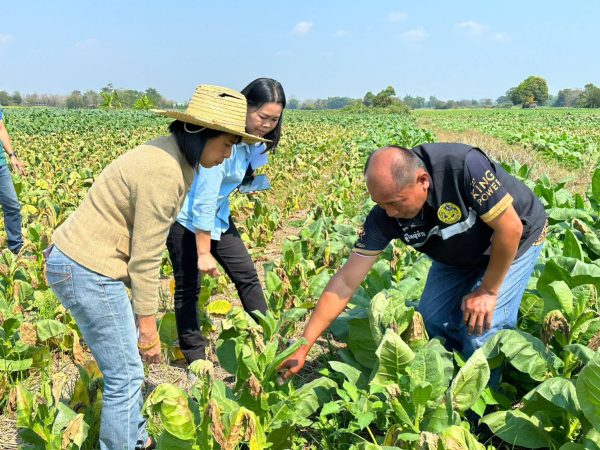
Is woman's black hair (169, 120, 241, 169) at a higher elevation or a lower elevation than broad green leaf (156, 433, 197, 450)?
higher

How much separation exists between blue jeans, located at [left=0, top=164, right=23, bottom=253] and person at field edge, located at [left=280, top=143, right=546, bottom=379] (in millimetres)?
4584

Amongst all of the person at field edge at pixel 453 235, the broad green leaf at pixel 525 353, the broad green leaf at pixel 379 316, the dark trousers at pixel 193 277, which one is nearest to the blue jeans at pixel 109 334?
the person at field edge at pixel 453 235

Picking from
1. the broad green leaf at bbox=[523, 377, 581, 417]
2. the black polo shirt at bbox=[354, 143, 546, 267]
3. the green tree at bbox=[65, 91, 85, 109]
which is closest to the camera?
the broad green leaf at bbox=[523, 377, 581, 417]

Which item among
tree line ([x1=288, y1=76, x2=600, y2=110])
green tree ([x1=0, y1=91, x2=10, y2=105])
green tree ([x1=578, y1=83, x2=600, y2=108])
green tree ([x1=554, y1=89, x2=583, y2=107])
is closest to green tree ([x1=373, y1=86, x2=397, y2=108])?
tree line ([x1=288, y1=76, x2=600, y2=110])

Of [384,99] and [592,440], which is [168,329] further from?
[384,99]

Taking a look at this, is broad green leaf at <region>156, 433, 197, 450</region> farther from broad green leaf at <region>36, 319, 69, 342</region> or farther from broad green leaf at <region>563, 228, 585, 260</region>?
broad green leaf at <region>563, 228, 585, 260</region>

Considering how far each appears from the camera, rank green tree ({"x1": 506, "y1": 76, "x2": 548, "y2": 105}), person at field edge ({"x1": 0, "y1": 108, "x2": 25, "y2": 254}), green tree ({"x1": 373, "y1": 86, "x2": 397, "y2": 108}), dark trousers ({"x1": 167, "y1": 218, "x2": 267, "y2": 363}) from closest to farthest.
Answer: dark trousers ({"x1": 167, "y1": 218, "x2": 267, "y2": 363})
person at field edge ({"x1": 0, "y1": 108, "x2": 25, "y2": 254})
green tree ({"x1": 373, "y1": 86, "x2": 397, "y2": 108})
green tree ({"x1": 506, "y1": 76, "x2": 548, "y2": 105})

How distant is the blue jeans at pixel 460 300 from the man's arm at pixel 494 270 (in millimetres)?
104

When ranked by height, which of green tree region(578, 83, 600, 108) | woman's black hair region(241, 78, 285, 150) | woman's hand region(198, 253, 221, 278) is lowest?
woman's hand region(198, 253, 221, 278)

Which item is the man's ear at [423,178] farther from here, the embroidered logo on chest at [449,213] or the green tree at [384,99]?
the green tree at [384,99]

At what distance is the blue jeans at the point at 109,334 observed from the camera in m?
2.23

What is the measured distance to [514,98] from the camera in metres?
121

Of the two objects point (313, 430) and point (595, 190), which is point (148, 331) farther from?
point (595, 190)

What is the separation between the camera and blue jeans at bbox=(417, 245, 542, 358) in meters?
2.88
